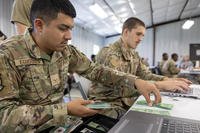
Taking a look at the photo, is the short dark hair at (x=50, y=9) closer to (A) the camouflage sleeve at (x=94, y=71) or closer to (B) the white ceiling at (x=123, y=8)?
(A) the camouflage sleeve at (x=94, y=71)

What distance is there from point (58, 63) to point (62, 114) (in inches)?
14.4

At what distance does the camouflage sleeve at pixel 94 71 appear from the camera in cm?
127

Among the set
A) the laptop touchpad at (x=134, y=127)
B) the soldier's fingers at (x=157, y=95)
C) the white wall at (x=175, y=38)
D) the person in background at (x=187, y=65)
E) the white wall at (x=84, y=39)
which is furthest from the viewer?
the white wall at (x=175, y=38)

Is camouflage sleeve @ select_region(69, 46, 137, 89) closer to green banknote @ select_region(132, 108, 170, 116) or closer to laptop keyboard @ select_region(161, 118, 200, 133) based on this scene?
green banknote @ select_region(132, 108, 170, 116)

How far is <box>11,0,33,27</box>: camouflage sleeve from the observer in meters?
1.44

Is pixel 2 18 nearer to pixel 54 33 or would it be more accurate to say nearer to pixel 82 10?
pixel 82 10

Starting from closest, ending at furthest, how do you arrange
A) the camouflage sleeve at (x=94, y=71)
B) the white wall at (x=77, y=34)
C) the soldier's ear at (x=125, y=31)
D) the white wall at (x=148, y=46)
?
1. the camouflage sleeve at (x=94, y=71)
2. the soldier's ear at (x=125, y=31)
3. the white wall at (x=77, y=34)
4. the white wall at (x=148, y=46)

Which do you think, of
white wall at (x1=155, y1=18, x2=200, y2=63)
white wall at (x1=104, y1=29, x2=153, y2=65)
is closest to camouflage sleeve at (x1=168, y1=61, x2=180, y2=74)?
white wall at (x1=155, y1=18, x2=200, y2=63)

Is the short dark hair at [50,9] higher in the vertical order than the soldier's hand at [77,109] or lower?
higher

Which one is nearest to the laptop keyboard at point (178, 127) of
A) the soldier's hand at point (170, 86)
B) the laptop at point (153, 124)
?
the laptop at point (153, 124)

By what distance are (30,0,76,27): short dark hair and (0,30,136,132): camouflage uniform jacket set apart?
11 centimetres

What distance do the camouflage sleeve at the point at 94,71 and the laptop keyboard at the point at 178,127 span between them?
1.51 ft

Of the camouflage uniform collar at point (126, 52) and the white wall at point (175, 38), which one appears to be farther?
the white wall at point (175, 38)

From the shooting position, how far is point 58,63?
1108mm
